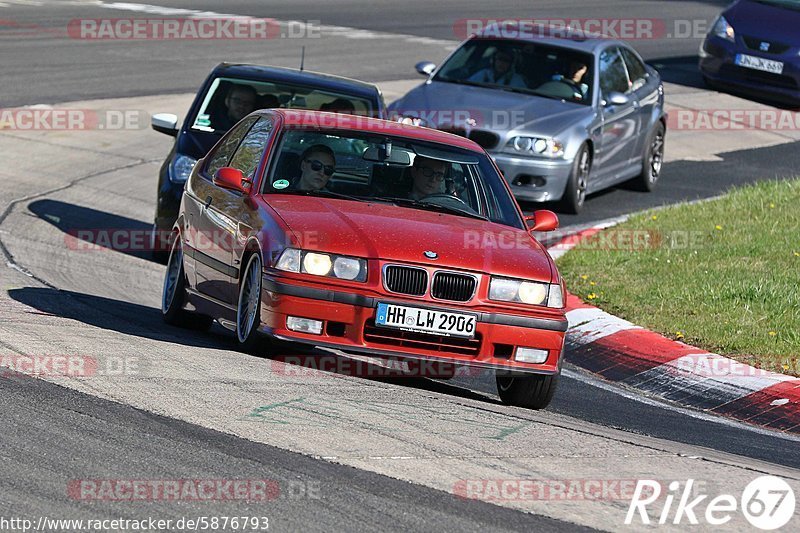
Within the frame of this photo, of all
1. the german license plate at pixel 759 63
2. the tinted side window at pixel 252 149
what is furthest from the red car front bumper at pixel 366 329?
the german license plate at pixel 759 63

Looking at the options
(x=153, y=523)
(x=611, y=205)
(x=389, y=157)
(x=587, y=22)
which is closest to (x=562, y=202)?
(x=611, y=205)

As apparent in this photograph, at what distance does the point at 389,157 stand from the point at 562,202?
684cm

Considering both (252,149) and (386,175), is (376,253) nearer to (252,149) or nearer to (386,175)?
(386,175)

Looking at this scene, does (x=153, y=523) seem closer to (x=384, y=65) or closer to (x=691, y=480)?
(x=691, y=480)

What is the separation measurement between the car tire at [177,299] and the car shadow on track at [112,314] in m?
0.10

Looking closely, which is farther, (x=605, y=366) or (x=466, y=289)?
(x=605, y=366)

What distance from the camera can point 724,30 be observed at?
888 inches

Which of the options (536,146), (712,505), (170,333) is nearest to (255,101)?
(536,146)

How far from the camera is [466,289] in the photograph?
7.84 meters

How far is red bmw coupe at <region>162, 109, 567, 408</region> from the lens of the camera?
7.71 meters

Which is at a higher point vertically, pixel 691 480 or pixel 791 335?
pixel 691 480

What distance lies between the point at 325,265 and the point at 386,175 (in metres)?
1.22

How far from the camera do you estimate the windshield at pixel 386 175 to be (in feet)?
28.6

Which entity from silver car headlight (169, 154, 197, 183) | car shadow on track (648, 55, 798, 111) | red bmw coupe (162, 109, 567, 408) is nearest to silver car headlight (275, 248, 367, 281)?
red bmw coupe (162, 109, 567, 408)
